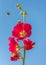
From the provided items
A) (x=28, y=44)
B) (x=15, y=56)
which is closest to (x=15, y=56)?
(x=15, y=56)

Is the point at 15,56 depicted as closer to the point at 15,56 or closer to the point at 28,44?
the point at 15,56

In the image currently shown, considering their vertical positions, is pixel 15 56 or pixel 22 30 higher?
pixel 22 30

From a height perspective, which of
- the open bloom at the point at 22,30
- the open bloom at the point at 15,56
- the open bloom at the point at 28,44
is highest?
the open bloom at the point at 22,30

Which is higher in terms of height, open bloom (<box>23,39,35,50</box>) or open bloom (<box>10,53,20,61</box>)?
open bloom (<box>23,39,35,50</box>)

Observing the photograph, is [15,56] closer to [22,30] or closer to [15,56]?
[15,56]

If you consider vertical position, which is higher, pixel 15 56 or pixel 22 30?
pixel 22 30

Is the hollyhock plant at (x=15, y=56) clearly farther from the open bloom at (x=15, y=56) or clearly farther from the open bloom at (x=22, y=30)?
the open bloom at (x=22, y=30)

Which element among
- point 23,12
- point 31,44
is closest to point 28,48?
point 31,44

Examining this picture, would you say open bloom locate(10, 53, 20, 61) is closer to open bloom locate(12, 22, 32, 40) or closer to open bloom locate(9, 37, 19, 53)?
open bloom locate(9, 37, 19, 53)

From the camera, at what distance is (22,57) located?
4.06 feet

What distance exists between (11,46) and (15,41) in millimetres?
46

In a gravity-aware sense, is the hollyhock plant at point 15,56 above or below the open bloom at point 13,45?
below

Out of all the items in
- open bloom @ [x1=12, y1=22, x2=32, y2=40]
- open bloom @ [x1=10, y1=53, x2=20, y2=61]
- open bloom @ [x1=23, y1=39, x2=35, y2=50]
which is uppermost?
open bloom @ [x1=12, y1=22, x2=32, y2=40]

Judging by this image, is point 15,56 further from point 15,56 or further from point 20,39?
point 20,39
